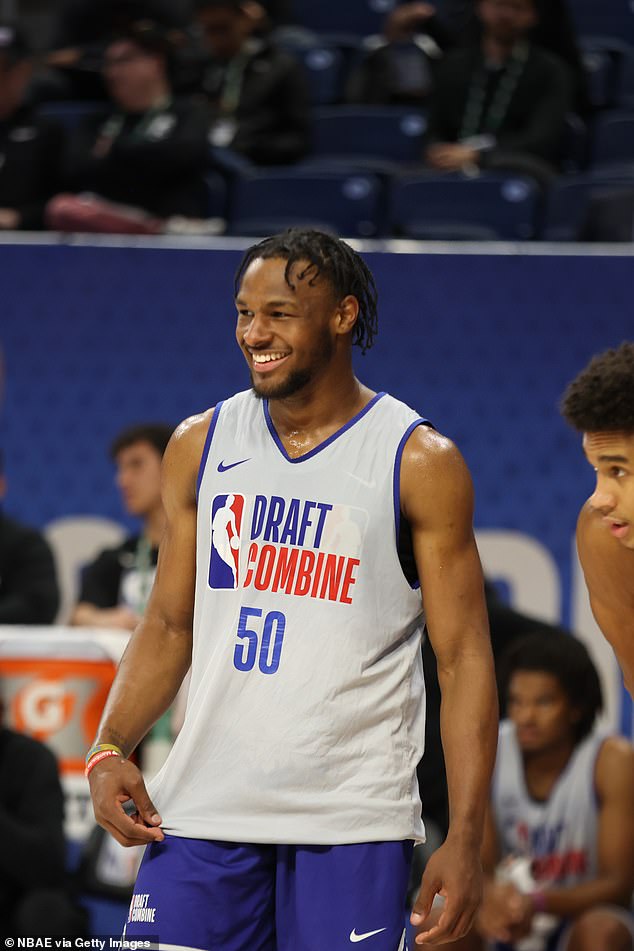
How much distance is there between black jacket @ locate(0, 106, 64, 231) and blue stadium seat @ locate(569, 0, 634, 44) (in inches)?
118

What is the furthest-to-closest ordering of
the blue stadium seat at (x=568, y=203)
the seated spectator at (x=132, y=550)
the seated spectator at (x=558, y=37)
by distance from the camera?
the seated spectator at (x=558, y=37) → the blue stadium seat at (x=568, y=203) → the seated spectator at (x=132, y=550)

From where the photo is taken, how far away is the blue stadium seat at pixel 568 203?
6402 millimetres

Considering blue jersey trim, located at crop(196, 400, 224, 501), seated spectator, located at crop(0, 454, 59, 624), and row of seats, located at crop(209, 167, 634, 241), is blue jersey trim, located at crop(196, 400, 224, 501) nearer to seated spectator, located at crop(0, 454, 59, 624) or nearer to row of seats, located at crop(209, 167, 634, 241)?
seated spectator, located at crop(0, 454, 59, 624)

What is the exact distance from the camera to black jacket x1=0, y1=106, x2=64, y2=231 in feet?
22.4

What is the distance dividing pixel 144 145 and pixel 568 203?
1831mm

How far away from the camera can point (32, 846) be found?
475 cm

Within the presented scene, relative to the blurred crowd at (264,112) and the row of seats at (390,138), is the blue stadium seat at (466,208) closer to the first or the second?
the blurred crowd at (264,112)

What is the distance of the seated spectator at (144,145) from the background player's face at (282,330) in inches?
145

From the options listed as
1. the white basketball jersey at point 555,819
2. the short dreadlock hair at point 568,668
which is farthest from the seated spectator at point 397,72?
the white basketball jersey at point 555,819

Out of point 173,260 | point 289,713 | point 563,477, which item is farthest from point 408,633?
point 173,260

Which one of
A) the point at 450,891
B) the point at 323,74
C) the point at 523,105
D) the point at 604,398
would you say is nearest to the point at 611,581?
the point at 604,398

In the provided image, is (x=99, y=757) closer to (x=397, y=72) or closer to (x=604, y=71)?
(x=397, y=72)

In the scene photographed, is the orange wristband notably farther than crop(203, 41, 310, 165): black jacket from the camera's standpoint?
No

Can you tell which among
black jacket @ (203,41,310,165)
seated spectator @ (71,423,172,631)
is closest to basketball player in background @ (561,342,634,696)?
seated spectator @ (71,423,172,631)
